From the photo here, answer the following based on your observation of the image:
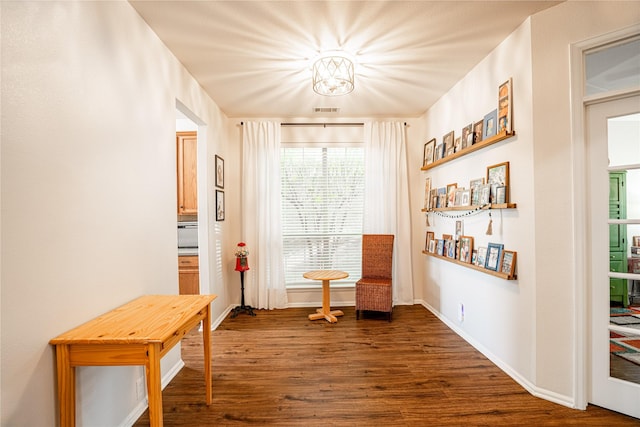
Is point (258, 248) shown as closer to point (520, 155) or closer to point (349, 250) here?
point (349, 250)

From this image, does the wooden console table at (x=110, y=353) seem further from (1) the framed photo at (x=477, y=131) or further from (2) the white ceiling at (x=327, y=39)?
(1) the framed photo at (x=477, y=131)

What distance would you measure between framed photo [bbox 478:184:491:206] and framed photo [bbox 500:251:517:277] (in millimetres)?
491

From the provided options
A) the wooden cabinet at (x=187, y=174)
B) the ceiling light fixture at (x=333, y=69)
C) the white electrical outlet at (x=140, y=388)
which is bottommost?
the white electrical outlet at (x=140, y=388)

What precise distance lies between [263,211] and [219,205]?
63 centimetres

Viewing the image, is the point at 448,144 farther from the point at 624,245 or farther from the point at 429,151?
the point at 624,245

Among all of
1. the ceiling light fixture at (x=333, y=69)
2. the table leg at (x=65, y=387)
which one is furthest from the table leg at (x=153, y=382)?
the ceiling light fixture at (x=333, y=69)

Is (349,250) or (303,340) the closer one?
(303,340)

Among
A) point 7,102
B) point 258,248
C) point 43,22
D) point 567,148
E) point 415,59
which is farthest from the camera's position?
point 258,248

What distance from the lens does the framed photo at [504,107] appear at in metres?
2.37

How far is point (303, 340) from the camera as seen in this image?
10.3 ft

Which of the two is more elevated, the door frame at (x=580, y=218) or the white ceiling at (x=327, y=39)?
the white ceiling at (x=327, y=39)

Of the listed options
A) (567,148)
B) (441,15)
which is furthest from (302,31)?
(567,148)

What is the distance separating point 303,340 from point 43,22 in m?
3.06

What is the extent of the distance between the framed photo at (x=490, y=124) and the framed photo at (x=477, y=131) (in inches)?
2.0
